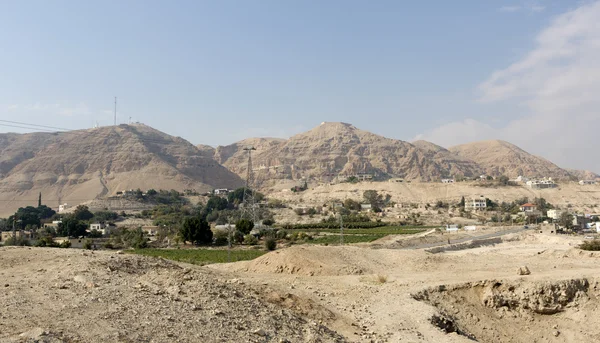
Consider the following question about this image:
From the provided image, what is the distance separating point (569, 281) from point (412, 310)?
25.5 feet

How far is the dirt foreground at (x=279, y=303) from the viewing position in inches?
444

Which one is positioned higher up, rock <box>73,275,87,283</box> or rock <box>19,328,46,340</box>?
A: rock <box>73,275,87,283</box>

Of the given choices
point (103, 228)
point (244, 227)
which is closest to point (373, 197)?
point (244, 227)

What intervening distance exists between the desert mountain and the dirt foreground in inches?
5280

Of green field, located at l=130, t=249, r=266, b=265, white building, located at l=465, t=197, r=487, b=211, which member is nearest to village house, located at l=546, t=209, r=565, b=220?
white building, located at l=465, t=197, r=487, b=211

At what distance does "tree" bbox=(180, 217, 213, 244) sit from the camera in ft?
191

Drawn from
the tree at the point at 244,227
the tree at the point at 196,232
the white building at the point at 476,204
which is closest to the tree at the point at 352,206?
the white building at the point at 476,204

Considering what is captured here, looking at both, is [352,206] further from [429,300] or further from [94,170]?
[94,170]

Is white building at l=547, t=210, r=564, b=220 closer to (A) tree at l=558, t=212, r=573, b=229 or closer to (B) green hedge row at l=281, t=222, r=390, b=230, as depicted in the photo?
(A) tree at l=558, t=212, r=573, b=229

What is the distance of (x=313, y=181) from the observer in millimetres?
199375

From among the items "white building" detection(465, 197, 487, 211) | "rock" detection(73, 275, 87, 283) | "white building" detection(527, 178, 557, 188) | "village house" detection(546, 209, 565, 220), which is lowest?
"rock" detection(73, 275, 87, 283)

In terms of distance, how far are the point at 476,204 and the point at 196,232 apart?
211 feet

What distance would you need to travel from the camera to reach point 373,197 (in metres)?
113

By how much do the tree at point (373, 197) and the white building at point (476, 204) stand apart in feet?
58.3
